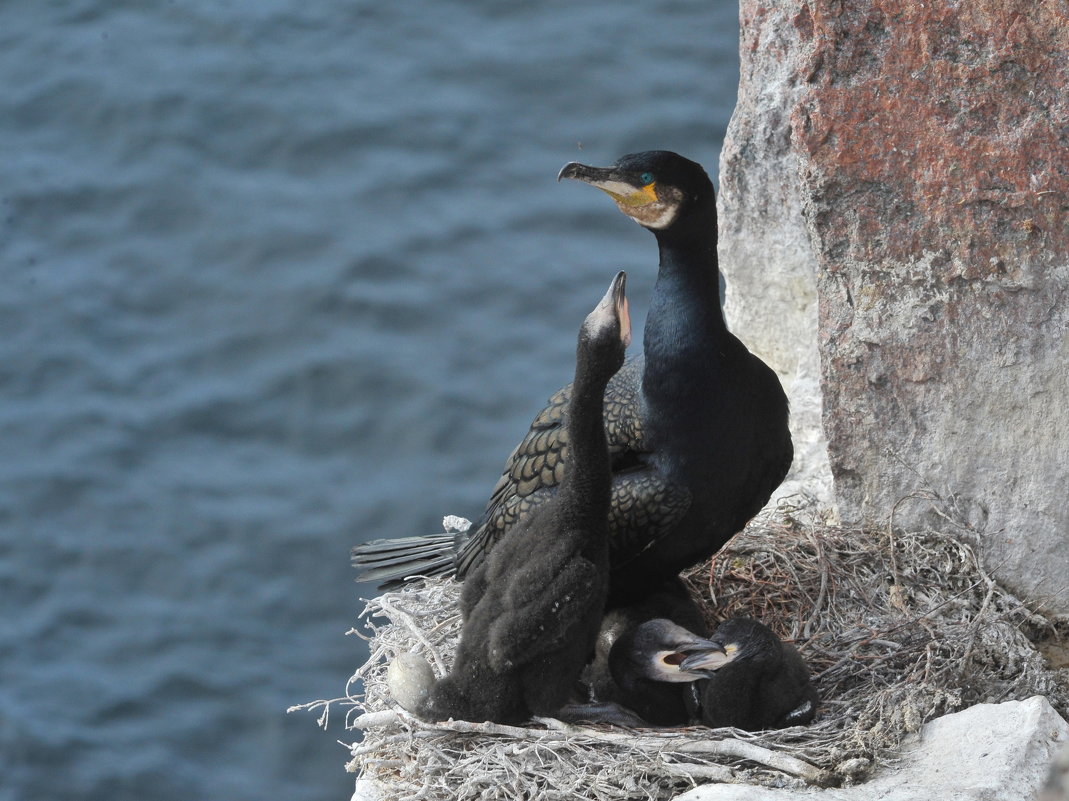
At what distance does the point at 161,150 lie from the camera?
724 centimetres

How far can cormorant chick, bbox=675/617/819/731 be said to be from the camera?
127 inches

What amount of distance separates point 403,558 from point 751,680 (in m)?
1.20

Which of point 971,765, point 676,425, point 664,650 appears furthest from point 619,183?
point 971,765

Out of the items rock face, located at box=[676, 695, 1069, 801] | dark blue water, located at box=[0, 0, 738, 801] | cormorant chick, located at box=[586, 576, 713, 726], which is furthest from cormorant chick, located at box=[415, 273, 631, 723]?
dark blue water, located at box=[0, 0, 738, 801]

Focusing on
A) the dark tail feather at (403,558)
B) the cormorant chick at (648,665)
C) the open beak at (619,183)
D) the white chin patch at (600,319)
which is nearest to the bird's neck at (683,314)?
the open beak at (619,183)

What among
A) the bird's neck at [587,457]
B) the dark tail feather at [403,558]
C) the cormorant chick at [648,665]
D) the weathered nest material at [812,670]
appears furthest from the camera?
the dark tail feather at [403,558]

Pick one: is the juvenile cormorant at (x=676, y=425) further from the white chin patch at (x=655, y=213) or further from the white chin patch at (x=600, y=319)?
the white chin patch at (x=600, y=319)

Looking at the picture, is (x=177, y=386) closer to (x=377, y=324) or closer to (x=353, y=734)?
(x=377, y=324)

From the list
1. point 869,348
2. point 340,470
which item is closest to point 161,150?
point 340,470

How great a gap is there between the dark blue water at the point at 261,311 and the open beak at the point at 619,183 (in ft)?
10.3

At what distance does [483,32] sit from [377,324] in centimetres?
167

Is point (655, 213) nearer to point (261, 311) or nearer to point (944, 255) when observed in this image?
point (944, 255)

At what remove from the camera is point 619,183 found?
343 cm

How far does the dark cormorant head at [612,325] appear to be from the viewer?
3111 mm
